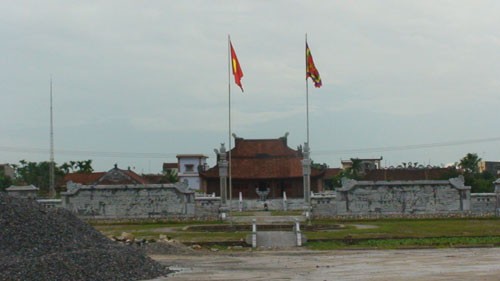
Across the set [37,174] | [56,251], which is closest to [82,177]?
[37,174]

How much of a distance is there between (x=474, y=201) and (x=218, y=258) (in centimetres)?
2812

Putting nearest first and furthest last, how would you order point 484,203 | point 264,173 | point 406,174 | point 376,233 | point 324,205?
point 376,233 < point 484,203 < point 324,205 < point 264,173 < point 406,174

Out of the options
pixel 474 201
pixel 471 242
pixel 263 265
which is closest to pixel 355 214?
pixel 474 201

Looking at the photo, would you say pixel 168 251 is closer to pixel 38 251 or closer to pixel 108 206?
pixel 38 251

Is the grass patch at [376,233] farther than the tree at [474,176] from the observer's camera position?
No

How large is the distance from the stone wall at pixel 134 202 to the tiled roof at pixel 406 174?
130ft

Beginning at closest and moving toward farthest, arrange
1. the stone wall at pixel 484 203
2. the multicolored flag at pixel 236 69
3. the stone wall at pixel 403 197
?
the multicolored flag at pixel 236 69
the stone wall at pixel 484 203
the stone wall at pixel 403 197

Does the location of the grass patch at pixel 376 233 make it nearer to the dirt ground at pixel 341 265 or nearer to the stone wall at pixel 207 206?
the dirt ground at pixel 341 265

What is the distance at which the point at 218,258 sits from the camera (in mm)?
27188

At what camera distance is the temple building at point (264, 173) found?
68625mm

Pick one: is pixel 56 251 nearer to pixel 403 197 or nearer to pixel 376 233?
pixel 376 233

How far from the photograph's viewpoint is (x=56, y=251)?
72.2 feet

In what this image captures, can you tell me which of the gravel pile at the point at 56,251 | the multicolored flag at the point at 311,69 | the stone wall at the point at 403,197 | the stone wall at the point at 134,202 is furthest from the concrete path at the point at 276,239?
the stone wall at the point at 134,202

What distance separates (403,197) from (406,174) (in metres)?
41.7
